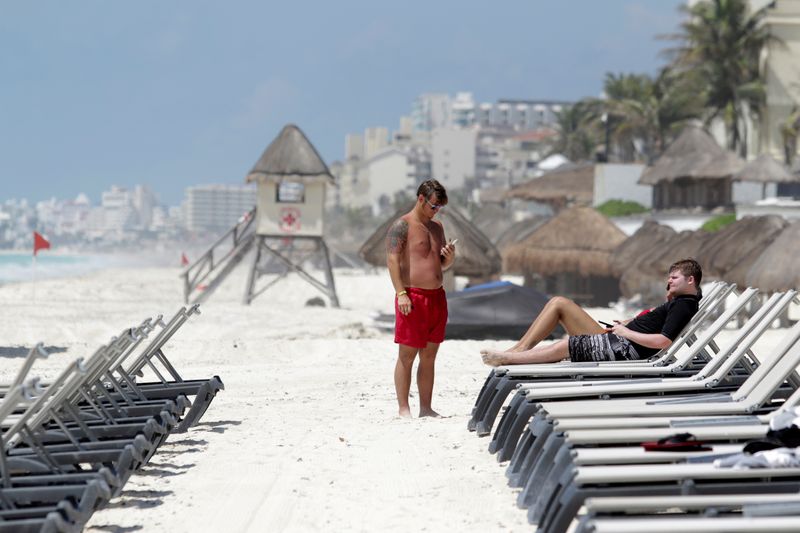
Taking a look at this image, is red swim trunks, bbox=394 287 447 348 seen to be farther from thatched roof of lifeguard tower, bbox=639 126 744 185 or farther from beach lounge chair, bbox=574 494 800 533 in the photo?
thatched roof of lifeguard tower, bbox=639 126 744 185

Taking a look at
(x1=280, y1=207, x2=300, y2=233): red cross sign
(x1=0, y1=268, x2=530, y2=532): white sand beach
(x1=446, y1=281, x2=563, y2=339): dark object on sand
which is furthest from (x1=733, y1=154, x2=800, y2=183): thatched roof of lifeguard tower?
(x1=0, y1=268, x2=530, y2=532): white sand beach

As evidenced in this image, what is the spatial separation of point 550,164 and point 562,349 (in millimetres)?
52737

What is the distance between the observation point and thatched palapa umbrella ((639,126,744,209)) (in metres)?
35.1

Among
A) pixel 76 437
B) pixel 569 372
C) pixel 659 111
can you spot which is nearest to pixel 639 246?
pixel 569 372

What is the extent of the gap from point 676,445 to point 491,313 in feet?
38.6

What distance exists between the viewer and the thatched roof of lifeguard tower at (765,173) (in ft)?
107

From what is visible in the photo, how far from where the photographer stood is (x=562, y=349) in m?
7.87

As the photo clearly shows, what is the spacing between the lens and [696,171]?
115 ft

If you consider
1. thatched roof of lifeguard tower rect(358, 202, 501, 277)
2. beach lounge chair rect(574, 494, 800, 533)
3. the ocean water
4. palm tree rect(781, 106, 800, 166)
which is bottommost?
the ocean water

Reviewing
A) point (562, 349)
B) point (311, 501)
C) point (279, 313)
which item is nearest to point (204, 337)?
point (279, 313)

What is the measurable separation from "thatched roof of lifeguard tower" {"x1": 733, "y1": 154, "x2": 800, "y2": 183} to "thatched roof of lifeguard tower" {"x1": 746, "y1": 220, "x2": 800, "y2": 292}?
13143 millimetres

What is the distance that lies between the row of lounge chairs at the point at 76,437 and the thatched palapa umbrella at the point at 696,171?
29264 mm

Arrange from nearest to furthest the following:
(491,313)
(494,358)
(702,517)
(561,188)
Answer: (702,517) < (494,358) < (491,313) < (561,188)

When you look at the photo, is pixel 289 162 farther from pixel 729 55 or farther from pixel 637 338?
pixel 729 55
